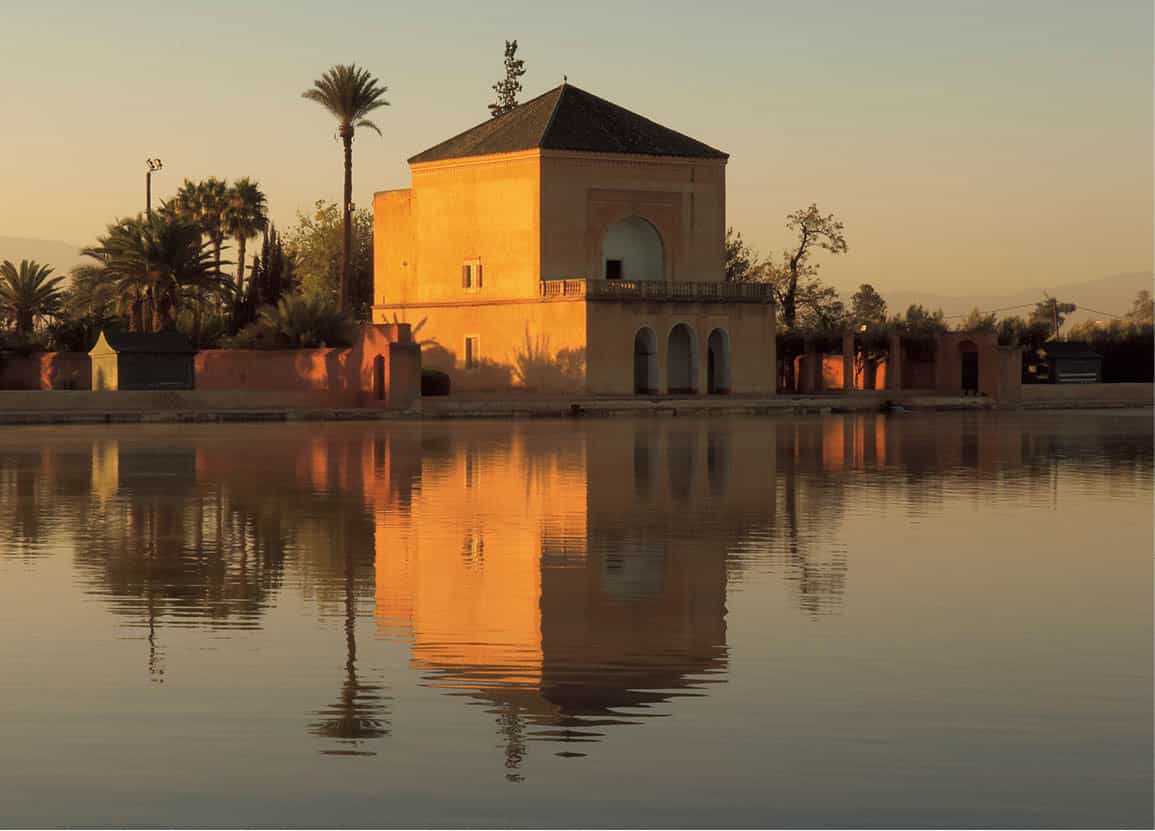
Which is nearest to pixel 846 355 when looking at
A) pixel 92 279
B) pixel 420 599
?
pixel 92 279

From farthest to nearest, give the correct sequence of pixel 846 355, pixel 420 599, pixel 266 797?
pixel 846 355 → pixel 420 599 → pixel 266 797

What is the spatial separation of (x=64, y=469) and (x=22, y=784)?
1879cm

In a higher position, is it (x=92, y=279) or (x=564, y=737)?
(x=92, y=279)

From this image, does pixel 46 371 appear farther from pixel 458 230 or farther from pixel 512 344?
pixel 458 230

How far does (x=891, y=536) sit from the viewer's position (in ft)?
52.3

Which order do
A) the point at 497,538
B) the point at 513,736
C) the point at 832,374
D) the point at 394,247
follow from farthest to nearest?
the point at 832,374 < the point at 394,247 < the point at 497,538 < the point at 513,736

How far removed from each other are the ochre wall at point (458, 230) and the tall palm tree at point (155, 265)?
868 cm

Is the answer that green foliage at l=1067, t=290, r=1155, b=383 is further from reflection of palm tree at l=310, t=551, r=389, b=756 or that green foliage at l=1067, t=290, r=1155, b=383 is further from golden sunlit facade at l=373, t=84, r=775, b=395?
reflection of palm tree at l=310, t=551, r=389, b=756

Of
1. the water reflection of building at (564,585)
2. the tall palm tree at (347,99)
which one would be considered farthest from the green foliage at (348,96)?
the water reflection of building at (564,585)

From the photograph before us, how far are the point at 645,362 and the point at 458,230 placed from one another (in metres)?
7.75

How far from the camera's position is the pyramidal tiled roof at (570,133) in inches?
2263

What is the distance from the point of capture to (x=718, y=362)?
59.0m

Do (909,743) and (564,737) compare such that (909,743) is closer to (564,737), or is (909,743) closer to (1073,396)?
(564,737)

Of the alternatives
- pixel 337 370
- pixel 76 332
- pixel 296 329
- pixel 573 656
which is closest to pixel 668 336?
pixel 337 370
